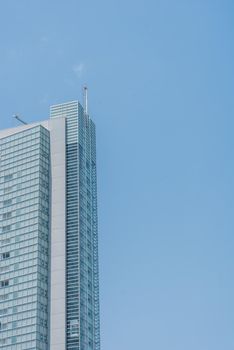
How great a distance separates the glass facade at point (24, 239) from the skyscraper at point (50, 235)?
216 mm

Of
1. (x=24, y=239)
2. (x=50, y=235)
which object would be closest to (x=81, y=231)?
(x=50, y=235)

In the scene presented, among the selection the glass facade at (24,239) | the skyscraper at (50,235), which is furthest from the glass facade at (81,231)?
the glass facade at (24,239)

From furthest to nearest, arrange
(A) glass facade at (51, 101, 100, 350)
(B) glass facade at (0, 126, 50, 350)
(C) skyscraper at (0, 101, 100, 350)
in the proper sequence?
1. (A) glass facade at (51, 101, 100, 350)
2. (C) skyscraper at (0, 101, 100, 350)
3. (B) glass facade at (0, 126, 50, 350)

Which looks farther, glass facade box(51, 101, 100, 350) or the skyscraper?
glass facade box(51, 101, 100, 350)

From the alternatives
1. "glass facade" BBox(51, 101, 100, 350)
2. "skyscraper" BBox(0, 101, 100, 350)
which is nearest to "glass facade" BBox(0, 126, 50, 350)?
"skyscraper" BBox(0, 101, 100, 350)

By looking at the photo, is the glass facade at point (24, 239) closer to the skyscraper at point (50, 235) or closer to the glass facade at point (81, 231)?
the skyscraper at point (50, 235)

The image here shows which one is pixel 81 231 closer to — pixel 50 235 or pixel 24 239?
pixel 50 235

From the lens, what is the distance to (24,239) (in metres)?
169

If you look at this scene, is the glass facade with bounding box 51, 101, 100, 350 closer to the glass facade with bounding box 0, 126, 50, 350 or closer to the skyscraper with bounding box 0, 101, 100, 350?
the skyscraper with bounding box 0, 101, 100, 350

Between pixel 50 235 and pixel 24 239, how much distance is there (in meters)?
6.05

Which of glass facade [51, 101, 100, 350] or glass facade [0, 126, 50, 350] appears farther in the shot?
glass facade [51, 101, 100, 350]

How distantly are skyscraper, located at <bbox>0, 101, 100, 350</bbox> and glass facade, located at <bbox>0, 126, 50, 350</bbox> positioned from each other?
216 mm

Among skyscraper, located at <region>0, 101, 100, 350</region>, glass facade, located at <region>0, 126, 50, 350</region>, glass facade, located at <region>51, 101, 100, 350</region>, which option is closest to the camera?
glass facade, located at <region>0, 126, 50, 350</region>

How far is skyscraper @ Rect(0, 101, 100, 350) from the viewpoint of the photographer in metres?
160
